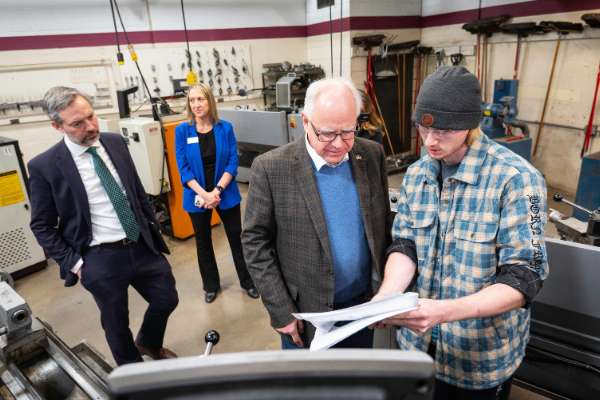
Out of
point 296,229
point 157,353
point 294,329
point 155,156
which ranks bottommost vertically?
point 157,353

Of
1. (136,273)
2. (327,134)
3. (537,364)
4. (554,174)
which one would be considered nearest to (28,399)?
(136,273)

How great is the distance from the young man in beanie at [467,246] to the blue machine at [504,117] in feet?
12.1

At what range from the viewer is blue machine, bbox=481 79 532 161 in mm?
4301

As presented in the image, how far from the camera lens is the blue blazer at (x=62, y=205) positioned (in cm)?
173

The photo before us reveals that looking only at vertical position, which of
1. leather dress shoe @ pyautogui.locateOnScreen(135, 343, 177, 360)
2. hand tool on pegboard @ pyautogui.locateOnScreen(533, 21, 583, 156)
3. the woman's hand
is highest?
hand tool on pegboard @ pyautogui.locateOnScreen(533, 21, 583, 156)

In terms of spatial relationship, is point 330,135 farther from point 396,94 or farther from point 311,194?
point 396,94

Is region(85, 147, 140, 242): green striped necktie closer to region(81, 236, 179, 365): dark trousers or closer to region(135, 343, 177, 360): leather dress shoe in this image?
region(81, 236, 179, 365): dark trousers

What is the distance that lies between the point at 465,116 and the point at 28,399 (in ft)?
5.12

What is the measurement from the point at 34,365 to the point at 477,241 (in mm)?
1593

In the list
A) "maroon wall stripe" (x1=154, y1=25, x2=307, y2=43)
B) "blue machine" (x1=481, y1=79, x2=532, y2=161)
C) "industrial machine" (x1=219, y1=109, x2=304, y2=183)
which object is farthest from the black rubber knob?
"maroon wall stripe" (x1=154, y1=25, x2=307, y2=43)

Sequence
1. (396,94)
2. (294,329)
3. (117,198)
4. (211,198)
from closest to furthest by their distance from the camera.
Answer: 1. (294,329)
2. (117,198)
3. (211,198)
4. (396,94)

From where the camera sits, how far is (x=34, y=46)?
176 inches

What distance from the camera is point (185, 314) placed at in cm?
288

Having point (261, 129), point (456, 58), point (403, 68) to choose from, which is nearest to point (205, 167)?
point (261, 129)
